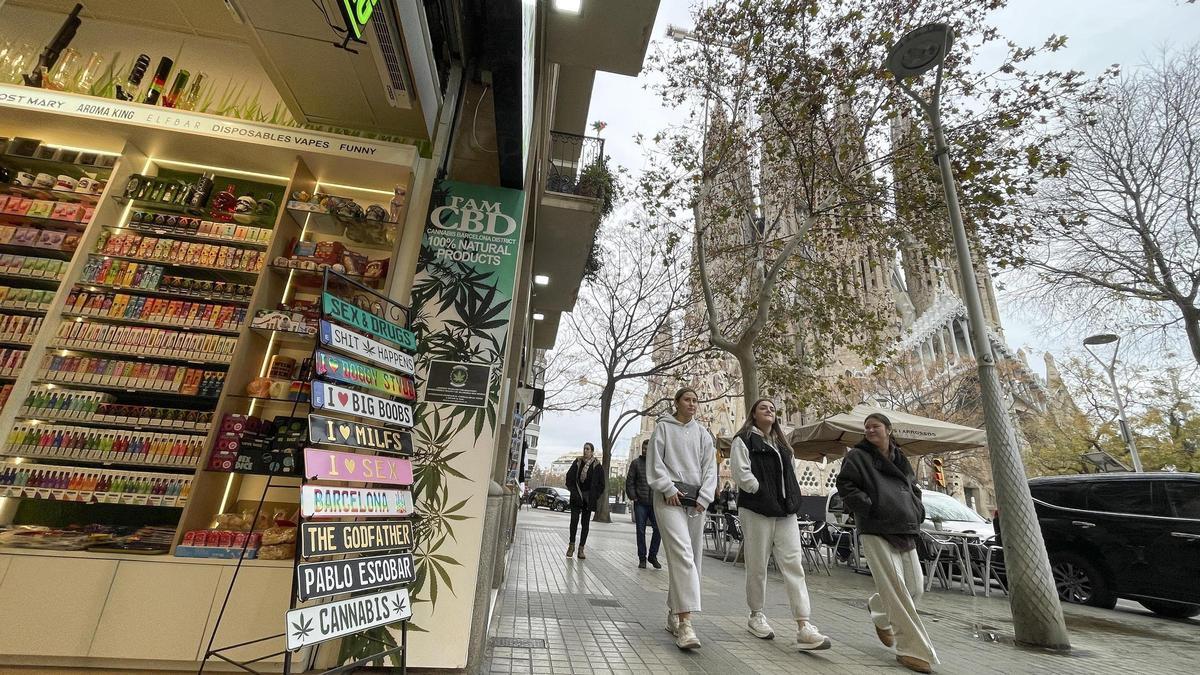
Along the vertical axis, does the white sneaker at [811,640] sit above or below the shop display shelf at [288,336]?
below

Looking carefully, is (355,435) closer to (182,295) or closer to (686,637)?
(182,295)

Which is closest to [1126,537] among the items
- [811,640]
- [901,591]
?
[901,591]

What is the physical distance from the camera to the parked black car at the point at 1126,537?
6.34 m

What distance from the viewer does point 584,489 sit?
947 centimetres

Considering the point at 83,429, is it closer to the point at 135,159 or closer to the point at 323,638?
the point at 135,159

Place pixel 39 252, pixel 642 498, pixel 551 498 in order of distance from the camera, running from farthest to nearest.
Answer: pixel 551 498 → pixel 642 498 → pixel 39 252

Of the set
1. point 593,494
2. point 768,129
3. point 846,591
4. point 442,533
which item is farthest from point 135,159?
point 768,129

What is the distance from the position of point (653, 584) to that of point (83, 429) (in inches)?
239

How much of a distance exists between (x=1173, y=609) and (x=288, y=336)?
11.7 metres

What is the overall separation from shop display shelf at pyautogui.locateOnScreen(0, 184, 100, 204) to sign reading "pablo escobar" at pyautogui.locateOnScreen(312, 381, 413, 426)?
3181mm

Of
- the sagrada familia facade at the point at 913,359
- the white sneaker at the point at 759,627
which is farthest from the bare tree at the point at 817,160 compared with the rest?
Answer: the white sneaker at the point at 759,627

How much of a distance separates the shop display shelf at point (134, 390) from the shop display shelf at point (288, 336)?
562 millimetres

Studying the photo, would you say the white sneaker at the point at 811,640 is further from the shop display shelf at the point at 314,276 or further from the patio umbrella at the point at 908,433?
the patio umbrella at the point at 908,433

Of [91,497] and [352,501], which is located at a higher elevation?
[352,501]
